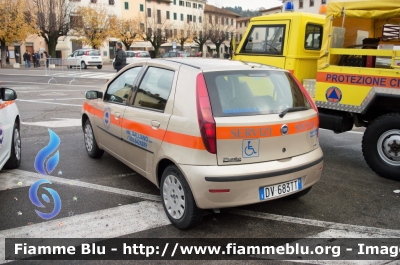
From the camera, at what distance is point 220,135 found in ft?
10.8

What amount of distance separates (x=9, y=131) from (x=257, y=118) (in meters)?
3.44

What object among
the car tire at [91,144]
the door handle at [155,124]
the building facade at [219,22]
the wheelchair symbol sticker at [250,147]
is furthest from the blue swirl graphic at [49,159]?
the building facade at [219,22]

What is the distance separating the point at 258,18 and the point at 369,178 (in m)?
3.57

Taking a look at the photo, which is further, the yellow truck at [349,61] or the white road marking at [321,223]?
the yellow truck at [349,61]

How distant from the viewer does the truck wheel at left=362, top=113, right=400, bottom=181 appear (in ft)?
16.7

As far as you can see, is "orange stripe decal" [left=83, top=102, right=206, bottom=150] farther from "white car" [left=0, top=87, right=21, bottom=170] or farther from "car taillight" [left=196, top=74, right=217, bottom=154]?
"white car" [left=0, top=87, right=21, bottom=170]

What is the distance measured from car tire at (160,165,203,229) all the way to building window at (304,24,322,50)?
13.3ft

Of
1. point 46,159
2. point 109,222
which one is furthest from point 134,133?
point 46,159

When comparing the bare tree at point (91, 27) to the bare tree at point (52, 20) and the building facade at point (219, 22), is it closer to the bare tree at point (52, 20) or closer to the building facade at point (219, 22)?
the bare tree at point (52, 20)

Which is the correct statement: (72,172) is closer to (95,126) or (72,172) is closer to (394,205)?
(95,126)

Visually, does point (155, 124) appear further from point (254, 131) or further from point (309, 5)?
point (309, 5)

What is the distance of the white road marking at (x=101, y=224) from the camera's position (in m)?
3.50

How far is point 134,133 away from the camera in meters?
4.21

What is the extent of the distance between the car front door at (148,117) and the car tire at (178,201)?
0.31 meters
